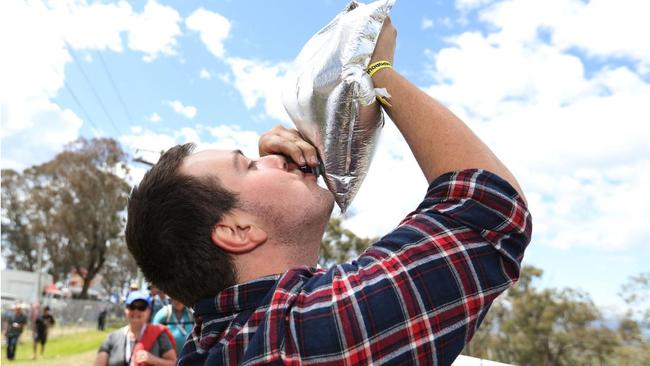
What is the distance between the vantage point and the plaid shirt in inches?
46.6

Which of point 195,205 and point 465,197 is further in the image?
point 195,205

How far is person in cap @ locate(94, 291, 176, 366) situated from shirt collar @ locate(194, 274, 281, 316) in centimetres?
353

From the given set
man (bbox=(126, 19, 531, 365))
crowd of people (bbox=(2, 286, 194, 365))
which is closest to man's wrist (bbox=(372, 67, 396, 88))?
man (bbox=(126, 19, 531, 365))

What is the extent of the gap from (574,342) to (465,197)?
11620 millimetres

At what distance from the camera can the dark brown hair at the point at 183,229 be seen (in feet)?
4.87

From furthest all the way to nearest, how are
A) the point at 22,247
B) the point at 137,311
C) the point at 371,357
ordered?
the point at 22,247 < the point at 137,311 < the point at 371,357

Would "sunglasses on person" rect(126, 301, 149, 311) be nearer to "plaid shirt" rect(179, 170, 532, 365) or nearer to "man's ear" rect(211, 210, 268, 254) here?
"man's ear" rect(211, 210, 268, 254)

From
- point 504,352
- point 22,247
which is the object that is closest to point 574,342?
point 504,352

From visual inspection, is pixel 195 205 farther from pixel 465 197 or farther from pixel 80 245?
pixel 80 245

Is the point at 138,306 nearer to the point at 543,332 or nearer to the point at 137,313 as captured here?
the point at 137,313

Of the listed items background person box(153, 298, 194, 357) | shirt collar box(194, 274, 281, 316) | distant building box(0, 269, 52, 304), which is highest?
distant building box(0, 269, 52, 304)

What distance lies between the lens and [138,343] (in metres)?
4.81

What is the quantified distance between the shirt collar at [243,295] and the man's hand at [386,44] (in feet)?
1.93

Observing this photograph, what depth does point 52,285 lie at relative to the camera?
4684 cm
